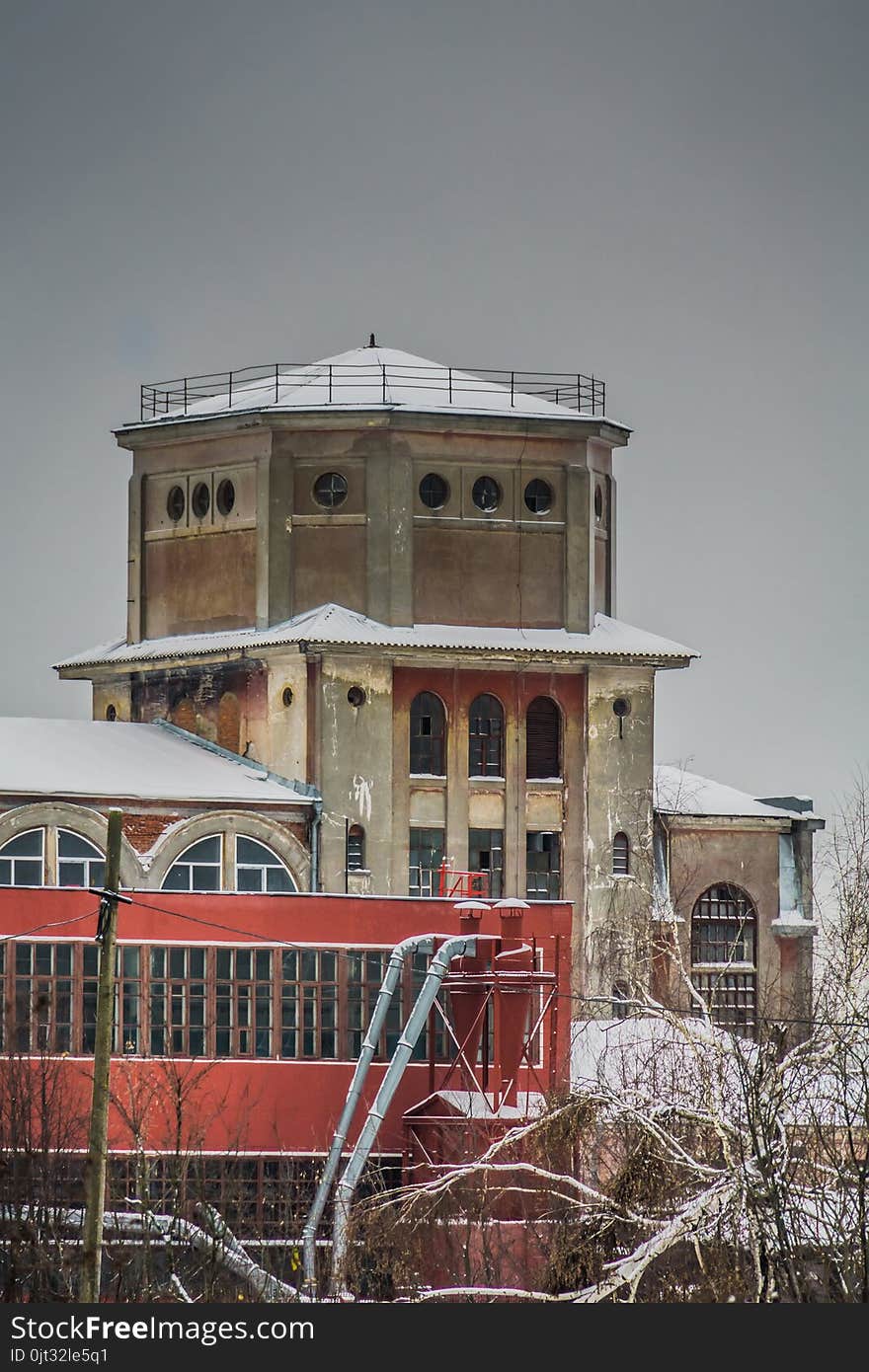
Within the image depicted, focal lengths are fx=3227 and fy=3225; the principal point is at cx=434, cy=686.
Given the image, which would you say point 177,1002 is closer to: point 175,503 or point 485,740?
point 485,740

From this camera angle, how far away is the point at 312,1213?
46.8 meters

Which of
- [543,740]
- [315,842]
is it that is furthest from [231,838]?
[543,740]

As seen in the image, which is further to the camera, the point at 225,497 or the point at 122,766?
the point at 225,497

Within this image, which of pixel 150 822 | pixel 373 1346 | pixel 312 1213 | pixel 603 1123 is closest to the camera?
pixel 373 1346

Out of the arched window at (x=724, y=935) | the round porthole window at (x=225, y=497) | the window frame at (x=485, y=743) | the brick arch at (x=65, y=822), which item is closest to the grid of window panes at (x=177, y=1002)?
the brick arch at (x=65, y=822)

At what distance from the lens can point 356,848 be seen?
6325cm

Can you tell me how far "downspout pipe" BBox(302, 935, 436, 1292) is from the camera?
46.9m

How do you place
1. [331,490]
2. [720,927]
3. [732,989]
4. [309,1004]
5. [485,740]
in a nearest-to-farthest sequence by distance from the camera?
[309,1004]
[485,740]
[331,490]
[720,927]
[732,989]

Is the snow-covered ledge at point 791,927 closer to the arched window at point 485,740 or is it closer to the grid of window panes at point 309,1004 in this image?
the arched window at point 485,740

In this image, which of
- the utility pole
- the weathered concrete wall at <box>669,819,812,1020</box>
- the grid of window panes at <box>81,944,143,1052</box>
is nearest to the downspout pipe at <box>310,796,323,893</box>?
the weathered concrete wall at <box>669,819,812,1020</box>

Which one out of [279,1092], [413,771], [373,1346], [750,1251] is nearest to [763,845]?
[413,771]

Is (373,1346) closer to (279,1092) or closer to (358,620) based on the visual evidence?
(279,1092)

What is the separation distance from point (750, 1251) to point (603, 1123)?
26.2 ft

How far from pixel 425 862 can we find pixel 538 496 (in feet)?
26.2
